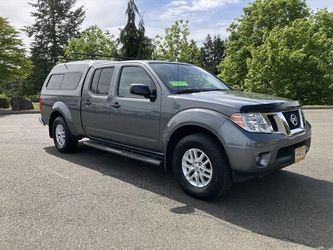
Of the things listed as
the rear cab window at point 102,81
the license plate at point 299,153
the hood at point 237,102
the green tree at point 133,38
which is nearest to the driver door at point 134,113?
the rear cab window at point 102,81

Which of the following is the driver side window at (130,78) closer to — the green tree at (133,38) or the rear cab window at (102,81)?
the rear cab window at (102,81)

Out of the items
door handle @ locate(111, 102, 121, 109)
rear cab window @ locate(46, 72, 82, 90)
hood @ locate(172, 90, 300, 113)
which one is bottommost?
door handle @ locate(111, 102, 121, 109)

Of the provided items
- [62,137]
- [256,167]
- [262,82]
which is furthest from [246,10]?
[256,167]

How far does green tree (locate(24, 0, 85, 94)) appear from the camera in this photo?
180 ft

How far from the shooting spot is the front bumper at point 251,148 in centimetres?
412

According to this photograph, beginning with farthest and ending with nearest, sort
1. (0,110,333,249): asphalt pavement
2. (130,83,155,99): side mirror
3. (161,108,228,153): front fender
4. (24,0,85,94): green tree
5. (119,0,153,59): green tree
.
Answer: (24,0,85,94): green tree, (119,0,153,59): green tree, (130,83,155,99): side mirror, (161,108,228,153): front fender, (0,110,333,249): asphalt pavement

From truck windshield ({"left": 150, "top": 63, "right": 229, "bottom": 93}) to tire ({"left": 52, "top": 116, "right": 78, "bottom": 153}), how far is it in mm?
2638

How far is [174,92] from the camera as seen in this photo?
16.7 feet

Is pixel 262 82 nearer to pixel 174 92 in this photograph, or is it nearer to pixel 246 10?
pixel 246 10

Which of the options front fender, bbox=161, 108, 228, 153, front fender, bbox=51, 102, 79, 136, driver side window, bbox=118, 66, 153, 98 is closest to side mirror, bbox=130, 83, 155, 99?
driver side window, bbox=118, 66, 153, 98

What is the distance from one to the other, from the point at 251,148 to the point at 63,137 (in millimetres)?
4510

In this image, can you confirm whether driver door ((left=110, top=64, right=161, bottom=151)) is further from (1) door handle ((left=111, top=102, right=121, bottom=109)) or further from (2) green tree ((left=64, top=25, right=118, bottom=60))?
(2) green tree ((left=64, top=25, right=118, bottom=60))

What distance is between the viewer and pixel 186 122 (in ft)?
15.4

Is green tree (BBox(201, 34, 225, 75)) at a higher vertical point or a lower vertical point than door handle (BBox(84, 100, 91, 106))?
higher
